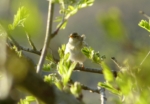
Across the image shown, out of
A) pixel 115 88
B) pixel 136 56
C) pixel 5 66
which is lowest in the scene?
pixel 115 88

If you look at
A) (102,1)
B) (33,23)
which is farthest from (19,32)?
(102,1)

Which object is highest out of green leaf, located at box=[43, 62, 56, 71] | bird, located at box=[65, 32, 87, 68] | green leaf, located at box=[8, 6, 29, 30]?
green leaf, located at box=[8, 6, 29, 30]

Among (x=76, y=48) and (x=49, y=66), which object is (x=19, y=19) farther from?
(x=76, y=48)

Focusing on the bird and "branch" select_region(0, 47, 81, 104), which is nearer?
"branch" select_region(0, 47, 81, 104)

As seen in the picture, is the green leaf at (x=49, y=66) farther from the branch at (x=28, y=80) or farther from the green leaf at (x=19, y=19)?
the branch at (x=28, y=80)

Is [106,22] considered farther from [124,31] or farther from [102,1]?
[102,1]

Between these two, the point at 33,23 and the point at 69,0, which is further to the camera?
the point at 69,0

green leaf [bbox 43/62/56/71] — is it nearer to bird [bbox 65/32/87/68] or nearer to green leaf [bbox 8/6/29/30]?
green leaf [bbox 8/6/29/30]

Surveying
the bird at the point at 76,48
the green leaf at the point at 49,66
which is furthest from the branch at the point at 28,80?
the bird at the point at 76,48

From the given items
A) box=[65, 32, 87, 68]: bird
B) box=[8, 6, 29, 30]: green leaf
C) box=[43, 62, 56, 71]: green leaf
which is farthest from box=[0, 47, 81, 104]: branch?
box=[65, 32, 87, 68]: bird

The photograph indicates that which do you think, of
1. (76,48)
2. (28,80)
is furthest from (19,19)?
(76,48)

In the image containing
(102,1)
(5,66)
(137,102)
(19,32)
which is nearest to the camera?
(5,66)
